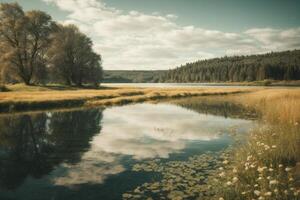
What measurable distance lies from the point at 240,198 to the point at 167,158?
281 inches

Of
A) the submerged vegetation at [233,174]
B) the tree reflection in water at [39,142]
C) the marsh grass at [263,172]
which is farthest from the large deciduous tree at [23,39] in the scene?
the marsh grass at [263,172]

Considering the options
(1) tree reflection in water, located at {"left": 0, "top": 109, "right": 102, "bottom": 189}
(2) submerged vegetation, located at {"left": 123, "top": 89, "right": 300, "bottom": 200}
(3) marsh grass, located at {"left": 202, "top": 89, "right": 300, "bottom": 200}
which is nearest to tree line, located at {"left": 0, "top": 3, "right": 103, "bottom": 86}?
(1) tree reflection in water, located at {"left": 0, "top": 109, "right": 102, "bottom": 189}

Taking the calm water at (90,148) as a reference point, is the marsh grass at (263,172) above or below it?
above

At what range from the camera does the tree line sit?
60531mm

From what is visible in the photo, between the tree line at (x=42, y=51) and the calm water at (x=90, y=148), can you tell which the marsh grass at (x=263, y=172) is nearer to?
the calm water at (x=90, y=148)

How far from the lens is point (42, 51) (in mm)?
69875

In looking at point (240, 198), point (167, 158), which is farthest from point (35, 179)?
point (240, 198)

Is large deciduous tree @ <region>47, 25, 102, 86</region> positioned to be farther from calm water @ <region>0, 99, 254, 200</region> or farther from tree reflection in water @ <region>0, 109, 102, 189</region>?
calm water @ <region>0, 99, 254, 200</region>

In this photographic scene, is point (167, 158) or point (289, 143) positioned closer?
point (289, 143)

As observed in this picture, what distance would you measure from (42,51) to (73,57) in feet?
33.6

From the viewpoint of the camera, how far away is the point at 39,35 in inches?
2596

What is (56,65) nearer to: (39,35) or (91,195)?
(39,35)

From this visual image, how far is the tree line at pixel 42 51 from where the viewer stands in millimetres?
60531

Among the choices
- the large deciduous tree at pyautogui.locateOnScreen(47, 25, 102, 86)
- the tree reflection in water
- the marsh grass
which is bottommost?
the tree reflection in water
